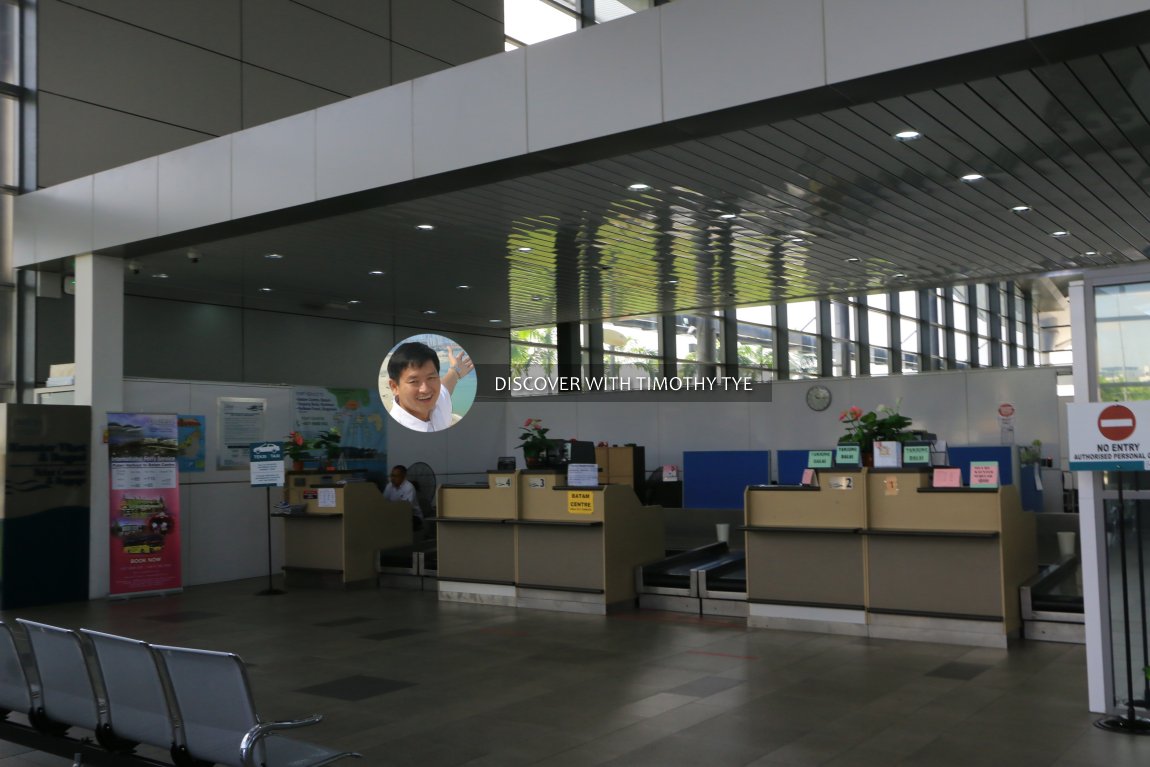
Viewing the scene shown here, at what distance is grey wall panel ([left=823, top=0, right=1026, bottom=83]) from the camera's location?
5.11 m

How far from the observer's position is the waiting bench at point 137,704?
3.38m

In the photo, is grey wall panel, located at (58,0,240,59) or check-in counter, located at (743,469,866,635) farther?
grey wall panel, located at (58,0,240,59)

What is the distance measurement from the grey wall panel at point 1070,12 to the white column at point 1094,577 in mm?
1620

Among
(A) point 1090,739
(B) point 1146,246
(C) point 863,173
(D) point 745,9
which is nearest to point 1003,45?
(D) point 745,9

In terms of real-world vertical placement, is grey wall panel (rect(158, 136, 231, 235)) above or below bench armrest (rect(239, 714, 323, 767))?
above

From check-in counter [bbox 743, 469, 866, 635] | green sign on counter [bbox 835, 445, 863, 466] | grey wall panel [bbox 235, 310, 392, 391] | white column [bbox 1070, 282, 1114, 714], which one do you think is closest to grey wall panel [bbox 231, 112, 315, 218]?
check-in counter [bbox 743, 469, 866, 635]

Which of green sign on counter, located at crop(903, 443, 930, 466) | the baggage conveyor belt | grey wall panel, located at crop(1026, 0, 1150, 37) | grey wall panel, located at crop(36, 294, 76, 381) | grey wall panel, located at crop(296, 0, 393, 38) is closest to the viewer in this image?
grey wall panel, located at crop(1026, 0, 1150, 37)

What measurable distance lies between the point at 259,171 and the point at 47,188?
12.5 ft

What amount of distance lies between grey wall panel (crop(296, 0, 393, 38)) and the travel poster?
22.4 feet

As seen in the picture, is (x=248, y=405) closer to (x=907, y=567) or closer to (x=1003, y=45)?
(x=907, y=567)

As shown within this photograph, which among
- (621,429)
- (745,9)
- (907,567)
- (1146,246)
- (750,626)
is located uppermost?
(745,9)

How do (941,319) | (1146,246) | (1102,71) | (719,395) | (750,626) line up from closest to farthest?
(1102,71)
(750,626)
(1146,246)
(719,395)
(941,319)

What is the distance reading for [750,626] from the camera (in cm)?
800
